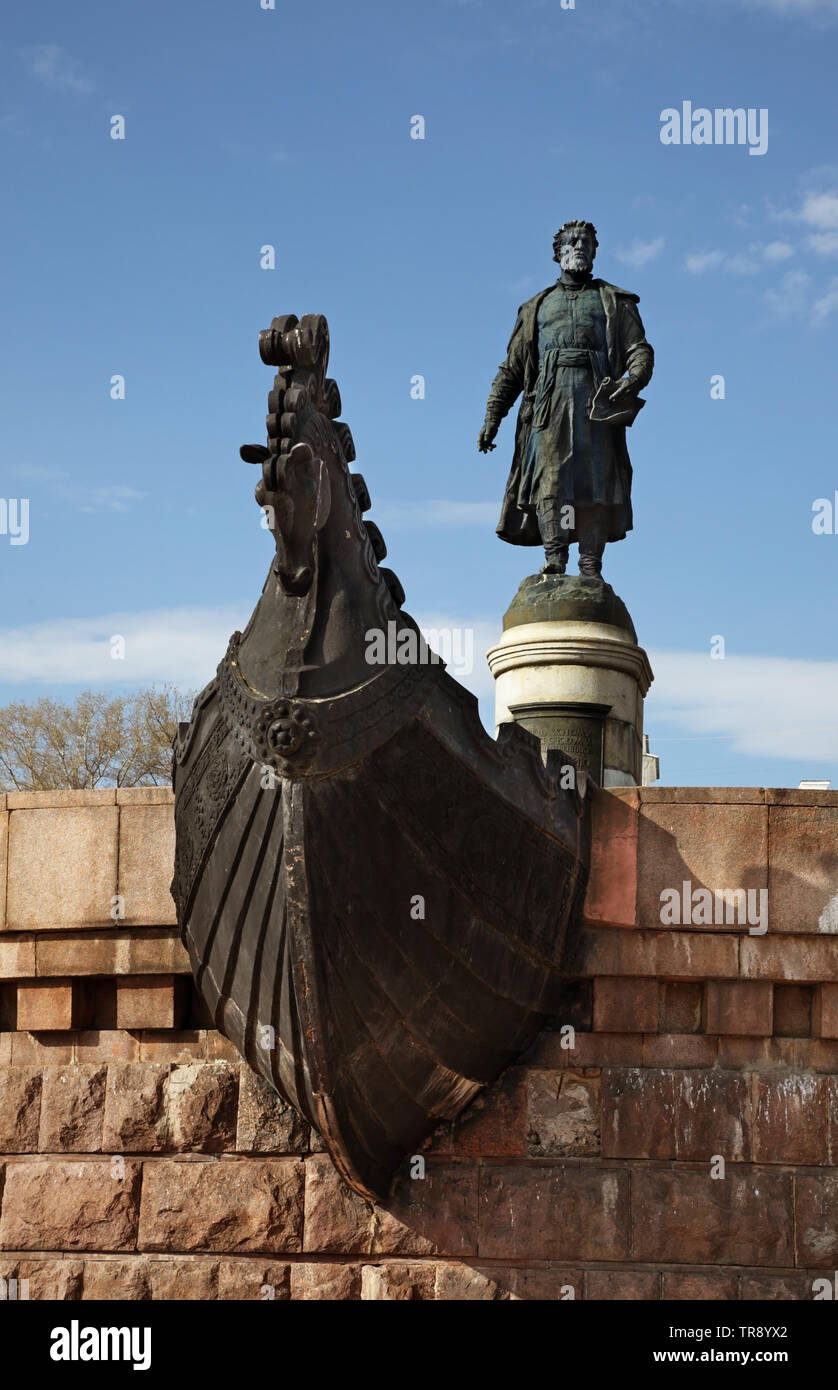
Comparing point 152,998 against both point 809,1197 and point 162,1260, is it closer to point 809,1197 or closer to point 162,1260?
point 162,1260

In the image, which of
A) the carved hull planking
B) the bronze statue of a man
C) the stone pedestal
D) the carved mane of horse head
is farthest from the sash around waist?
the carved mane of horse head

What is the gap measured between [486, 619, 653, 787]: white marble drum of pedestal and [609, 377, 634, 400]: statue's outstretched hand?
5.21ft

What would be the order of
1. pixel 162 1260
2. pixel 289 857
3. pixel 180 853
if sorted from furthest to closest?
pixel 162 1260 < pixel 180 853 < pixel 289 857

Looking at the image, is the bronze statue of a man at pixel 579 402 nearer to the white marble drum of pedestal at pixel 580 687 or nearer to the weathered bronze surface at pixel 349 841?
the white marble drum of pedestal at pixel 580 687

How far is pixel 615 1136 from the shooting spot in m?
6.29

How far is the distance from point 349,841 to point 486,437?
6438 millimetres

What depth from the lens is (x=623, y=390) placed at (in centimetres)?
1068

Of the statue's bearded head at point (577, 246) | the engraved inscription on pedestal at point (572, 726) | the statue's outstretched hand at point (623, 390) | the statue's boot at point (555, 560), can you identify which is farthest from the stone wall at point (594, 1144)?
the statue's bearded head at point (577, 246)

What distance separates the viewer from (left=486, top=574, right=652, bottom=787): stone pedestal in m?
10.2

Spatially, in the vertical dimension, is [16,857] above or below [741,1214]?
above

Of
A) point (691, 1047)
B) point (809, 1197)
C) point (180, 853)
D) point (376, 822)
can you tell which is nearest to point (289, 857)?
point (376, 822)

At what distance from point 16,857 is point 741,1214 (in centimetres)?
333

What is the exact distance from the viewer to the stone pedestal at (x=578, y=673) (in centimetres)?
1020

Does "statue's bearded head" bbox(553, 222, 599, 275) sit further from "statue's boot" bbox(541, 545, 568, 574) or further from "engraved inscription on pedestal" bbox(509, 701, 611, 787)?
"engraved inscription on pedestal" bbox(509, 701, 611, 787)
